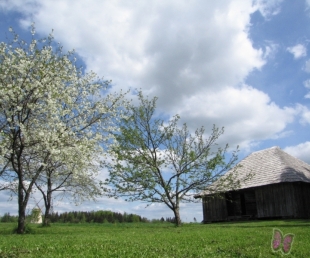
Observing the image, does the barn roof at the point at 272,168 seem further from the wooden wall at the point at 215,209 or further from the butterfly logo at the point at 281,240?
the butterfly logo at the point at 281,240

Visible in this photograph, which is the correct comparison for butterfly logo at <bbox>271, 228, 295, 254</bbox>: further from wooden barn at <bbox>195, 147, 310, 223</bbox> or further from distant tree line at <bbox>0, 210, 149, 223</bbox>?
distant tree line at <bbox>0, 210, 149, 223</bbox>

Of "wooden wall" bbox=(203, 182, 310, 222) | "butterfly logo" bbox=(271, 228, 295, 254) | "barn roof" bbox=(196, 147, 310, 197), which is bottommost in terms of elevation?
"butterfly logo" bbox=(271, 228, 295, 254)

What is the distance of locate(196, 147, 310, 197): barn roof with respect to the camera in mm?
35000

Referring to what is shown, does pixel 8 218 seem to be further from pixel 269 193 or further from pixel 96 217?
pixel 269 193

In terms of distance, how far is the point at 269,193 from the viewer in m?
36.7

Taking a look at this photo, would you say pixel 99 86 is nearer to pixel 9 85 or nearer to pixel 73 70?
pixel 73 70

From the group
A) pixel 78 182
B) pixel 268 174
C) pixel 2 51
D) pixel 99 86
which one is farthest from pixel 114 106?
pixel 268 174

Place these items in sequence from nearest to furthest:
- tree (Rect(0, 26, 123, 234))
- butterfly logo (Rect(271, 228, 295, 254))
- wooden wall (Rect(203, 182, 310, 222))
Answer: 1. butterfly logo (Rect(271, 228, 295, 254))
2. tree (Rect(0, 26, 123, 234))
3. wooden wall (Rect(203, 182, 310, 222))

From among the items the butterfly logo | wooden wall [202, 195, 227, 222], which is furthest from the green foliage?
the butterfly logo

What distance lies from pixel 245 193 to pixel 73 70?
25775mm

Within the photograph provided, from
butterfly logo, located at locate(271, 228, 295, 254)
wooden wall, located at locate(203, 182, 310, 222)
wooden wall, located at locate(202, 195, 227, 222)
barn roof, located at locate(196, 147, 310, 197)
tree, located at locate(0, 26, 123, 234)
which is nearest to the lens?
butterfly logo, located at locate(271, 228, 295, 254)

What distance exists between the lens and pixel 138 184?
3009 centimetres

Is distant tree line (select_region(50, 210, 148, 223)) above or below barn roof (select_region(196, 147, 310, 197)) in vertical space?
below

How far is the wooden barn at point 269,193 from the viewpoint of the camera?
3481 centimetres
